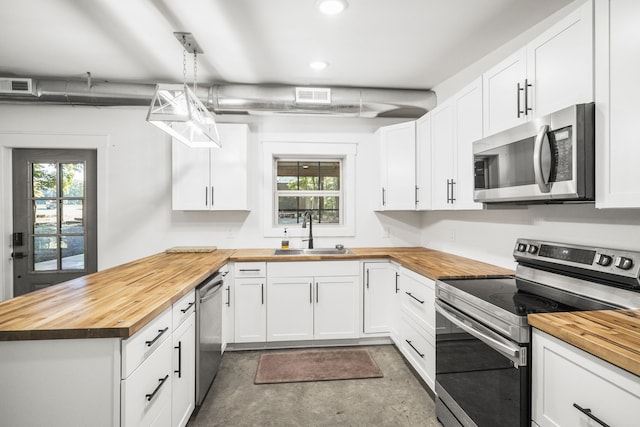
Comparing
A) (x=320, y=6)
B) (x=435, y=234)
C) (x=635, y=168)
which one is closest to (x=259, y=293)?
(x=435, y=234)

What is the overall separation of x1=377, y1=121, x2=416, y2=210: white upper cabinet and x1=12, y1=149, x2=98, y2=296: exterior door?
323cm

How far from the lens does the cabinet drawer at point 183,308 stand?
1610mm

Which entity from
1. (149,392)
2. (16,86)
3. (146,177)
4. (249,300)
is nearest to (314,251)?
(249,300)

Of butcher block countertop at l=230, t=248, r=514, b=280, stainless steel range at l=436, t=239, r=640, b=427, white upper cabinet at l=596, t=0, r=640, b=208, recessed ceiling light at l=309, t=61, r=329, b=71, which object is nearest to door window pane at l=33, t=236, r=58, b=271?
butcher block countertop at l=230, t=248, r=514, b=280

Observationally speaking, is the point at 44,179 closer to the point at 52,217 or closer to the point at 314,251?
the point at 52,217

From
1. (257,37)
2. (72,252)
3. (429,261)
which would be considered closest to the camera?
(257,37)

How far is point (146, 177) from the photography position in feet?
10.8

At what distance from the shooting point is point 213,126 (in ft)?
8.00

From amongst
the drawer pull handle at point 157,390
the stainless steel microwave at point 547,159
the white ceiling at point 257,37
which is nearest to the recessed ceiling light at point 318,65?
the white ceiling at point 257,37

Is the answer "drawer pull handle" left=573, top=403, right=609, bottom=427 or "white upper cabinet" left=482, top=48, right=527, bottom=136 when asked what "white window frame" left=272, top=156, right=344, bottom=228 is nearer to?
"white upper cabinet" left=482, top=48, right=527, bottom=136

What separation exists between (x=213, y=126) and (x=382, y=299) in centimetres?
227

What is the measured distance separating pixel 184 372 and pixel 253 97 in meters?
2.44

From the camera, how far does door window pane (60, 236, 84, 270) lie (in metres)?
3.19

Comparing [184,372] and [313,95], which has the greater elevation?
[313,95]
